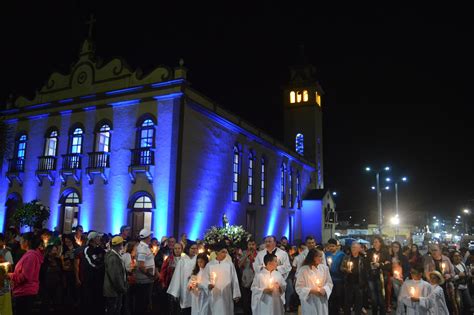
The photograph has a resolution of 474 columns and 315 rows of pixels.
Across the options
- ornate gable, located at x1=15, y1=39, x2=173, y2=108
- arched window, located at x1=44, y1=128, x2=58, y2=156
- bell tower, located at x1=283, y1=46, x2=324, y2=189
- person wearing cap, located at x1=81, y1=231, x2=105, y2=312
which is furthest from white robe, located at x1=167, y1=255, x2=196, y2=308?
bell tower, located at x1=283, y1=46, x2=324, y2=189

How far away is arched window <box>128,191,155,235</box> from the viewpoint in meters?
21.0

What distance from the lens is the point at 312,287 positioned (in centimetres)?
835

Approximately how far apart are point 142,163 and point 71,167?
490 centimetres

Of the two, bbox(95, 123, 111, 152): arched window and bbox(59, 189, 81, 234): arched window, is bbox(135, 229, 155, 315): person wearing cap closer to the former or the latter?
bbox(95, 123, 111, 152): arched window

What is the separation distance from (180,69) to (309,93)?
85.0ft

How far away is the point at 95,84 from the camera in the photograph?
24.1 m

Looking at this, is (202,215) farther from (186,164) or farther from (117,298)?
(117,298)

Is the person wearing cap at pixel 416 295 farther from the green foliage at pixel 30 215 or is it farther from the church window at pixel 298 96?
the church window at pixel 298 96

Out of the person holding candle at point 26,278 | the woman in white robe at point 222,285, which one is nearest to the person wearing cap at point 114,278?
the person holding candle at point 26,278

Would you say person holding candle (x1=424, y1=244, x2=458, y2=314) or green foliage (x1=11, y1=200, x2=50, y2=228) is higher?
green foliage (x1=11, y1=200, x2=50, y2=228)

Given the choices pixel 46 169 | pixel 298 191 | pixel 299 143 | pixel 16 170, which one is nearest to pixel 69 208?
pixel 46 169

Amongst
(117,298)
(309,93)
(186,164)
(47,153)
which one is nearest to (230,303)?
(117,298)

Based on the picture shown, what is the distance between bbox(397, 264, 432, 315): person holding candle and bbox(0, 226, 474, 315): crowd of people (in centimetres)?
2

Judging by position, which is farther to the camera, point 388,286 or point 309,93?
point 309,93
